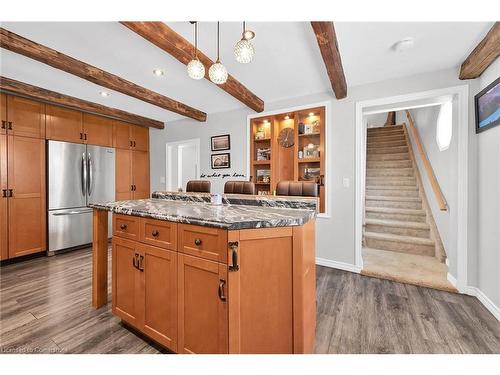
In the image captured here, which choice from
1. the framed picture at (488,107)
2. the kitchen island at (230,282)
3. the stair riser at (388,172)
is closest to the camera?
the kitchen island at (230,282)

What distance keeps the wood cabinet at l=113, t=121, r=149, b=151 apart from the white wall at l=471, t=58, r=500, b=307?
5.33 m

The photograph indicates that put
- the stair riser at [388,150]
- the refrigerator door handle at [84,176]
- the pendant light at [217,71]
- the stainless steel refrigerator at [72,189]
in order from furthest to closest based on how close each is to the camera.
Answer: the stair riser at [388,150], the refrigerator door handle at [84,176], the stainless steel refrigerator at [72,189], the pendant light at [217,71]

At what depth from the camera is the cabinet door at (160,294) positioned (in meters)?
1.38

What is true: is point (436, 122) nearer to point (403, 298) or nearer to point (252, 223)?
point (403, 298)

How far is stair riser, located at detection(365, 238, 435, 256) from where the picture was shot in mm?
3424

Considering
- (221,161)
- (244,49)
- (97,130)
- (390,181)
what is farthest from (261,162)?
(97,130)

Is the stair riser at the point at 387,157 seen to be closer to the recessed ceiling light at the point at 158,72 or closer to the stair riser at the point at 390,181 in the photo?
the stair riser at the point at 390,181

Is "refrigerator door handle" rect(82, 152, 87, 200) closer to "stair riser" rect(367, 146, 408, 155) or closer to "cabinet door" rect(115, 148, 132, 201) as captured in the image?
"cabinet door" rect(115, 148, 132, 201)

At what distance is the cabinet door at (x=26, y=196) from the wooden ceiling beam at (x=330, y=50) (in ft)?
13.4

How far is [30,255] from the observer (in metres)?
3.32

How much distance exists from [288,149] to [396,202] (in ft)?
7.83

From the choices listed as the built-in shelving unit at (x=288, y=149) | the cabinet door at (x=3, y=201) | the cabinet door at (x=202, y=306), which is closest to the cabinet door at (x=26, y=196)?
the cabinet door at (x=3, y=201)

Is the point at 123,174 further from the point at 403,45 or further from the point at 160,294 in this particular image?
the point at 403,45
